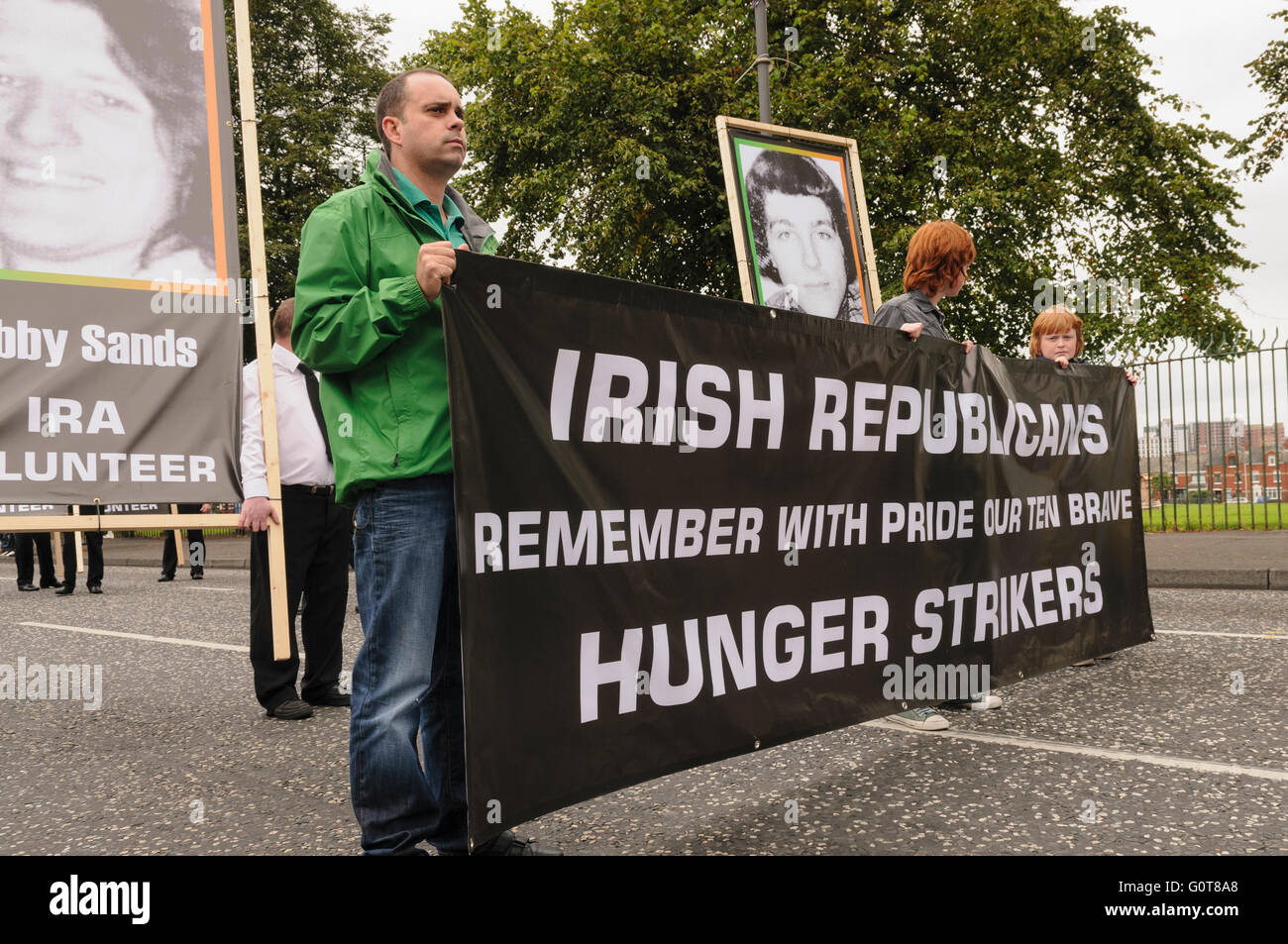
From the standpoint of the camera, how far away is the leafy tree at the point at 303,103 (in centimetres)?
2417

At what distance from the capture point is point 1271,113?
56.9ft

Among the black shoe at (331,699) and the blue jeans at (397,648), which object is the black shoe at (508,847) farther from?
the black shoe at (331,699)

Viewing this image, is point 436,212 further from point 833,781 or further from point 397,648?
point 833,781

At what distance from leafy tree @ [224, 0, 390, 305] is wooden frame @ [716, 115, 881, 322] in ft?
60.5

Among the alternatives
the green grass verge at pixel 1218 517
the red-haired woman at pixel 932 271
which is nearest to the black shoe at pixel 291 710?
the red-haired woman at pixel 932 271

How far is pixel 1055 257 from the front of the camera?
1927cm

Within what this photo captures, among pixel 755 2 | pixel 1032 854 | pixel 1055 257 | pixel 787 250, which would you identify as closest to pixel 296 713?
pixel 1032 854

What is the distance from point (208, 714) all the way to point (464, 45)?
1866 cm

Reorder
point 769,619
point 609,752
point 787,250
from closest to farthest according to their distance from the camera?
point 609,752
point 769,619
point 787,250

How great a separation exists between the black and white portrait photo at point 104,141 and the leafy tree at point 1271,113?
1857cm

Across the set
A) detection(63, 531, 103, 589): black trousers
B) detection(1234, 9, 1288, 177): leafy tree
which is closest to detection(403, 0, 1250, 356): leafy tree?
detection(1234, 9, 1288, 177): leafy tree

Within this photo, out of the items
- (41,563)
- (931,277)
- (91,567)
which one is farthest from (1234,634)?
(41,563)
